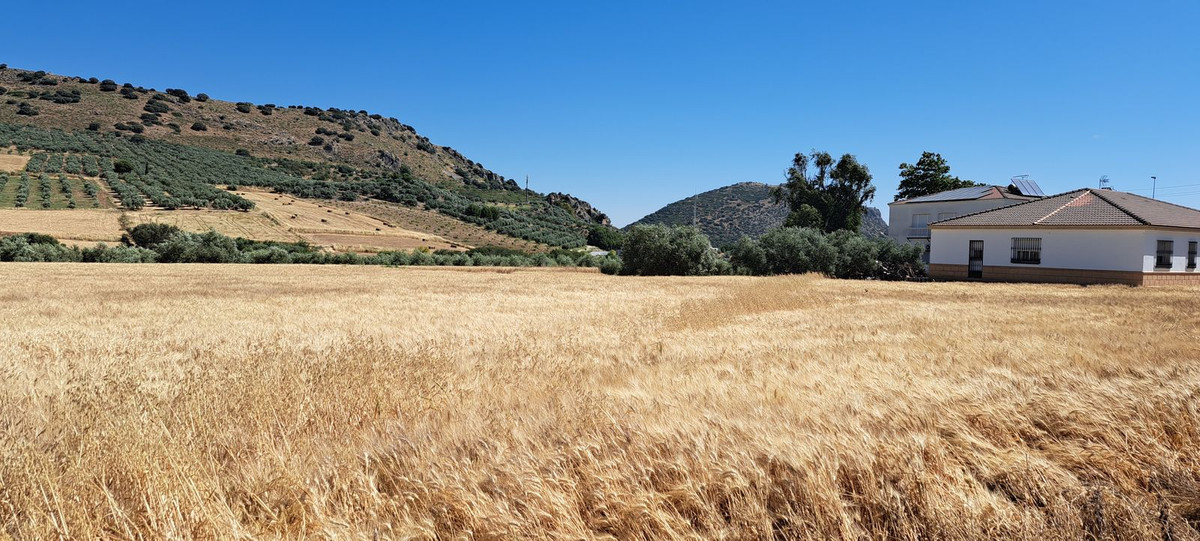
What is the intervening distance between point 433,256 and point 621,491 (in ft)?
157

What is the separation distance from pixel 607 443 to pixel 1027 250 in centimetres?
3720

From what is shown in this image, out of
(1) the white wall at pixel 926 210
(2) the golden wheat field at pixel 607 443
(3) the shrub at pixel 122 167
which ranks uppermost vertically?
(3) the shrub at pixel 122 167

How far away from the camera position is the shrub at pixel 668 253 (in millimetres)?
38938

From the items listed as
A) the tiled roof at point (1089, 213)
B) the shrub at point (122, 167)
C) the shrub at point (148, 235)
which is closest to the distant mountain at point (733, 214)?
the tiled roof at point (1089, 213)

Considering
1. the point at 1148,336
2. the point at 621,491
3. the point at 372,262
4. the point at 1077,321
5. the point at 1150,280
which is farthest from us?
the point at 372,262

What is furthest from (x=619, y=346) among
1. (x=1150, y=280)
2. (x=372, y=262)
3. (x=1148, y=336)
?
(x=372, y=262)

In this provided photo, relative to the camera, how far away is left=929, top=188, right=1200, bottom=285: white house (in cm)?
2877

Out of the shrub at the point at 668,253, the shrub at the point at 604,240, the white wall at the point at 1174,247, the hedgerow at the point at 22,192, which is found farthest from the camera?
the shrub at the point at 604,240

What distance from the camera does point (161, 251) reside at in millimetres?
40656

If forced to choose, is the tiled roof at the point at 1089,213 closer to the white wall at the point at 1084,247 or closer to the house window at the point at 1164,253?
the white wall at the point at 1084,247

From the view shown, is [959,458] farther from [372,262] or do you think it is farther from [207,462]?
[372,262]

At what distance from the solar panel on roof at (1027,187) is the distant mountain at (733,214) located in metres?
52.2

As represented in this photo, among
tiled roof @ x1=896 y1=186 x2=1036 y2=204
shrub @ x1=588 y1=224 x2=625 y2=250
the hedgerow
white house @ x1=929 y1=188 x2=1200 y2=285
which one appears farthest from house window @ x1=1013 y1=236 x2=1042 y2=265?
the hedgerow

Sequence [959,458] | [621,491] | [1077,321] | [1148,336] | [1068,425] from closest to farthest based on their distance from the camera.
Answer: [621,491], [959,458], [1068,425], [1148,336], [1077,321]
